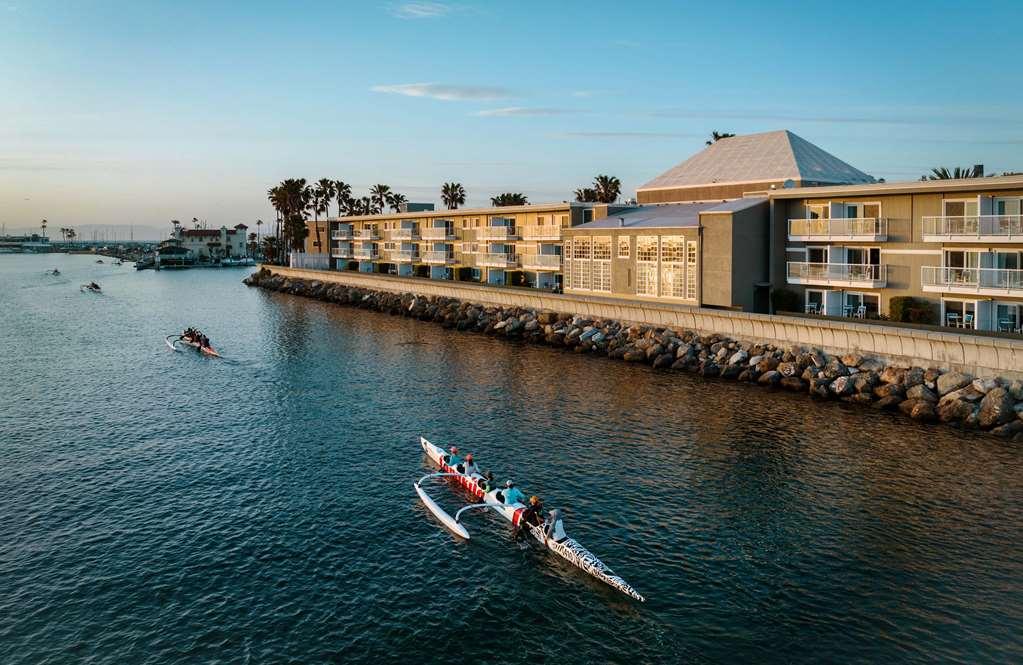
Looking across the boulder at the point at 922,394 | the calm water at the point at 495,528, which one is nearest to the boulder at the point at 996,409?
the calm water at the point at 495,528

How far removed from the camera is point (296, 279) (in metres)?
141

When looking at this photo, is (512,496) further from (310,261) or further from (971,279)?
(310,261)

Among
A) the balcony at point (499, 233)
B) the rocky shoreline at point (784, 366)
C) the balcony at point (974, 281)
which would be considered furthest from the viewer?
the balcony at point (499, 233)

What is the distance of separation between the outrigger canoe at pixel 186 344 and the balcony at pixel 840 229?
53.1m

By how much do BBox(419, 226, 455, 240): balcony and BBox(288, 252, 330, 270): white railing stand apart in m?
41.4

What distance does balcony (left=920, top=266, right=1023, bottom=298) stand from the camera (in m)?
46.2

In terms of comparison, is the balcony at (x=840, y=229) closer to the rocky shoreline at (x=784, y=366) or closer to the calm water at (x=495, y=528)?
the rocky shoreline at (x=784, y=366)

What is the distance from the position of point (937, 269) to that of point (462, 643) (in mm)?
45015

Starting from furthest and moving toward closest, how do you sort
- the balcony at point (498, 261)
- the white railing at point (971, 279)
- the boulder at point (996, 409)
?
the balcony at point (498, 261), the white railing at point (971, 279), the boulder at point (996, 409)

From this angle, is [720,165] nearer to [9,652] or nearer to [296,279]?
[9,652]

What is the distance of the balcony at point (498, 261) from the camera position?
94.1 metres

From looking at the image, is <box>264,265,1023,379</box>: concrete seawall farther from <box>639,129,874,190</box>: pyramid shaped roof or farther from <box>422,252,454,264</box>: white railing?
<box>422,252,454,264</box>: white railing

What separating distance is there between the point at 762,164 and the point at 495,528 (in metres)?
60.4

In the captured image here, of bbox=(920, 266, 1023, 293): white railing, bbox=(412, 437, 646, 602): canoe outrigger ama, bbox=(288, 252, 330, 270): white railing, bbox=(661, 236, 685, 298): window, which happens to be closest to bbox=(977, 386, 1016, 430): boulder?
bbox=(920, 266, 1023, 293): white railing
